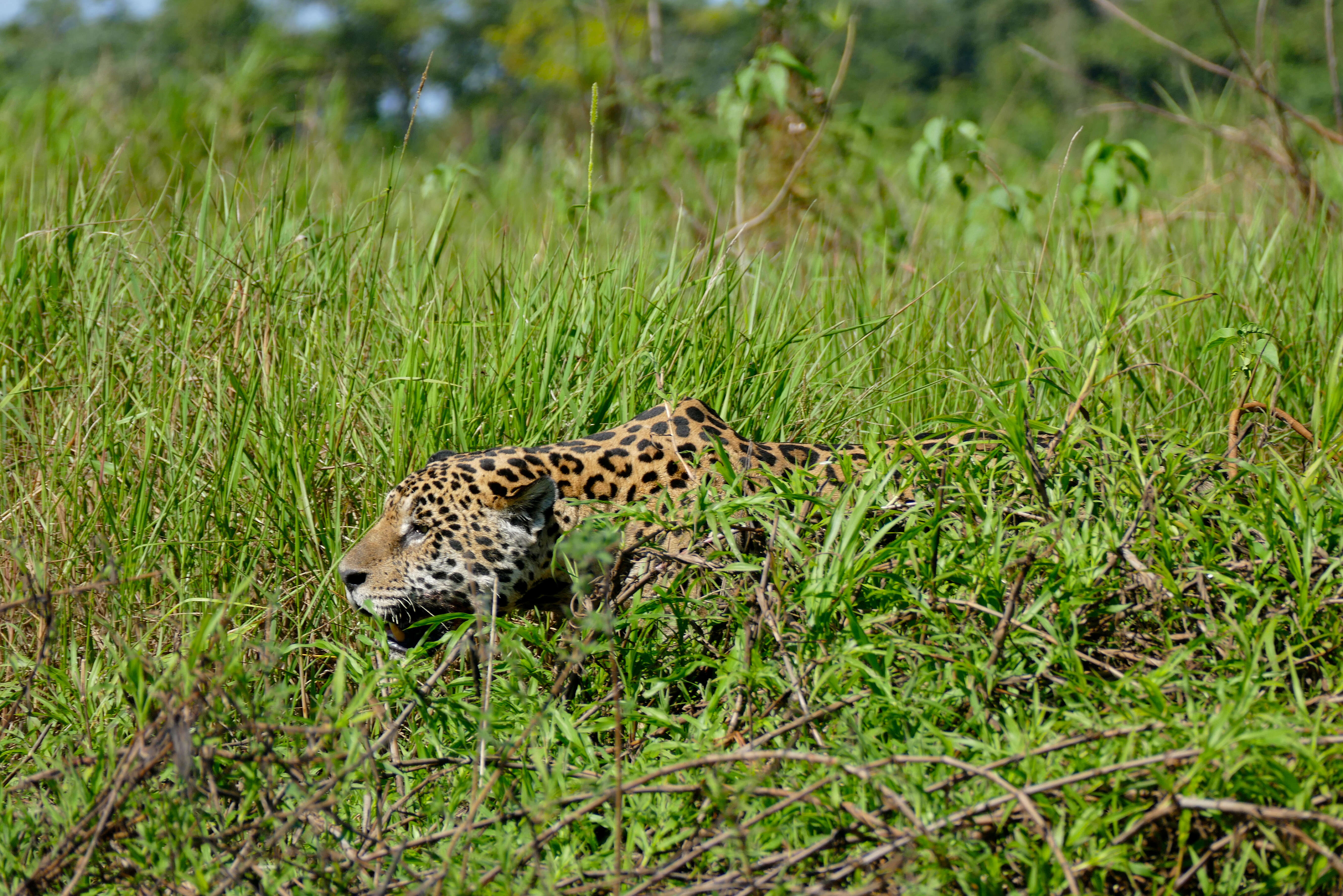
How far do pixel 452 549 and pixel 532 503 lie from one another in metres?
0.27

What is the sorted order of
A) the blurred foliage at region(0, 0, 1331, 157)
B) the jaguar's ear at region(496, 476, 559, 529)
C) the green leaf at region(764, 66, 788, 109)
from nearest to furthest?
the jaguar's ear at region(496, 476, 559, 529) → the green leaf at region(764, 66, 788, 109) → the blurred foliage at region(0, 0, 1331, 157)

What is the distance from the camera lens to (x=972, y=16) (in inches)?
1812

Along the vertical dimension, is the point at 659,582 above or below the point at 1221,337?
Answer: below

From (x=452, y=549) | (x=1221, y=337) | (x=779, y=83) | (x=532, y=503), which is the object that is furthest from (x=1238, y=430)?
(x=779, y=83)

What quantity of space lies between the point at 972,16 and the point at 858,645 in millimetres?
48041

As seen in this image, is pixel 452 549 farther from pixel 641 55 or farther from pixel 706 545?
pixel 641 55

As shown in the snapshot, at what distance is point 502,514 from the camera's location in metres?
3.41

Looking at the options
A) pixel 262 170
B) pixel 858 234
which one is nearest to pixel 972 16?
pixel 858 234

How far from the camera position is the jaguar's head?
11.1ft

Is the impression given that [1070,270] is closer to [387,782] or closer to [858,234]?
[858,234]

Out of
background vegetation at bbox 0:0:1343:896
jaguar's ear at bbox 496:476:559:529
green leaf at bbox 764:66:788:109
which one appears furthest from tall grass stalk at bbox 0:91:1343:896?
green leaf at bbox 764:66:788:109

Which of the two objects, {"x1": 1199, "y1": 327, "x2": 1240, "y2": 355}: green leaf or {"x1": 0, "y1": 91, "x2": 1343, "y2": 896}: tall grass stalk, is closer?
{"x1": 0, "y1": 91, "x2": 1343, "y2": 896}: tall grass stalk

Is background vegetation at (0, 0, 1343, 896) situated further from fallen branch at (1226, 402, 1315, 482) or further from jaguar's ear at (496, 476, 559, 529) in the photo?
jaguar's ear at (496, 476, 559, 529)

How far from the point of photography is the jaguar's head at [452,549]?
3375mm
